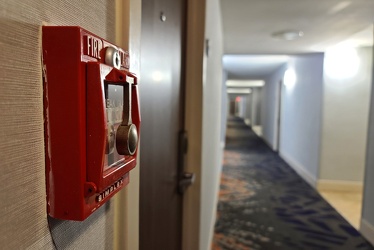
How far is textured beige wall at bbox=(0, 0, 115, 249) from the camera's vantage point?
9.9 inches

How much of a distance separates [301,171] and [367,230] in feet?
7.47

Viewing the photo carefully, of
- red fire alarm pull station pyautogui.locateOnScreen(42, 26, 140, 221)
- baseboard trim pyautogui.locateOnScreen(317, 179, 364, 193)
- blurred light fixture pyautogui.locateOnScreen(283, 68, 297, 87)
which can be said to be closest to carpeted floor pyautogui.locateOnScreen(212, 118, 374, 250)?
baseboard trim pyautogui.locateOnScreen(317, 179, 364, 193)

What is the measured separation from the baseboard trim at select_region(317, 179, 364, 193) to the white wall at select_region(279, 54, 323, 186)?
12cm

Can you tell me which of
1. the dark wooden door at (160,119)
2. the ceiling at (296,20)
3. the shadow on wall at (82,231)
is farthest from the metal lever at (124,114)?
the ceiling at (296,20)

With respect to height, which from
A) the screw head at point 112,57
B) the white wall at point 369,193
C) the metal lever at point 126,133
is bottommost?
the white wall at point 369,193

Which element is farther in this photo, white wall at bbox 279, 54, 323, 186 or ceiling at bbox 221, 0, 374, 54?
white wall at bbox 279, 54, 323, 186

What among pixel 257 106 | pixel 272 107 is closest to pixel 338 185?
pixel 272 107

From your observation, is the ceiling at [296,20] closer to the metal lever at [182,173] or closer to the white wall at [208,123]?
the white wall at [208,123]

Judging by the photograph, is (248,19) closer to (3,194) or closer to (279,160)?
(3,194)

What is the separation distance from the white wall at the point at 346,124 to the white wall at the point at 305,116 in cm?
12

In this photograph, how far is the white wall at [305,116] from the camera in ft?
14.2

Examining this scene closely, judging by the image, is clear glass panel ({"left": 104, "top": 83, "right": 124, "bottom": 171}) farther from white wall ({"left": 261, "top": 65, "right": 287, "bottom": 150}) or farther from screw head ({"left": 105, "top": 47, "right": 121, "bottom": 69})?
white wall ({"left": 261, "top": 65, "right": 287, "bottom": 150})

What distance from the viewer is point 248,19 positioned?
9.52 ft

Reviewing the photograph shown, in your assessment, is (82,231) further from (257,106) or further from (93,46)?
(257,106)
